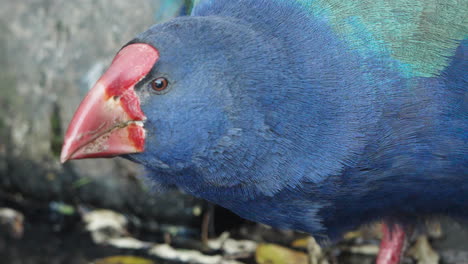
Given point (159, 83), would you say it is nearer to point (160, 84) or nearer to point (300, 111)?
point (160, 84)

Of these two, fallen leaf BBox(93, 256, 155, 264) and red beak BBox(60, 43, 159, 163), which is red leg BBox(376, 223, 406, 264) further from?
red beak BBox(60, 43, 159, 163)

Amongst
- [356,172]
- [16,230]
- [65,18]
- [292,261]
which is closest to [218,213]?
[292,261]

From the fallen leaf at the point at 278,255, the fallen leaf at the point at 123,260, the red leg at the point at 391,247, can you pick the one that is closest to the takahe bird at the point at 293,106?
the red leg at the point at 391,247

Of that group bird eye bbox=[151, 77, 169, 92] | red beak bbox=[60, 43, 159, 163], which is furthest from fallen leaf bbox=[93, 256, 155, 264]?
bird eye bbox=[151, 77, 169, 92]

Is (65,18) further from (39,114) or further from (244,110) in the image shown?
(244,110)

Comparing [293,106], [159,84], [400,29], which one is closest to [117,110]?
[159,84]

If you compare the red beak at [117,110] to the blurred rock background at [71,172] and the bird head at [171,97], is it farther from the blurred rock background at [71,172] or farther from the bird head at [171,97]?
the blurred rock background at [71,172]

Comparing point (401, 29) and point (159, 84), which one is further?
point (401, 29)
